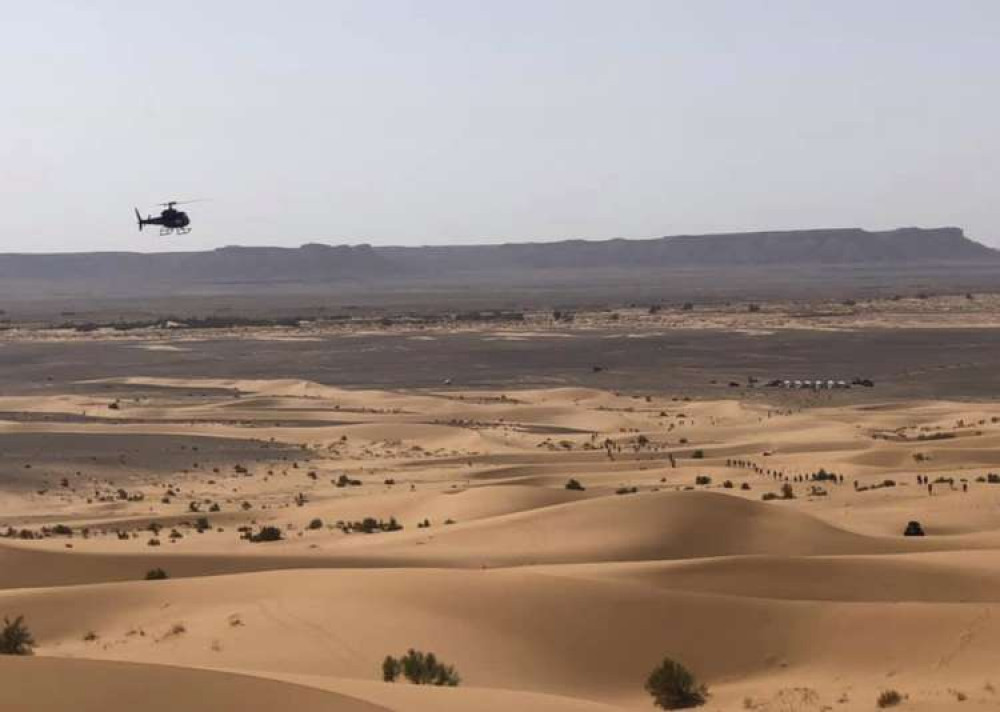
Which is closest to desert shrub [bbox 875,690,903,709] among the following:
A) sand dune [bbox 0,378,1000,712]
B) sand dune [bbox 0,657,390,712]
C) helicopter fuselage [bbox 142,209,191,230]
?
sand dune [bbox 0,378,1000,712]

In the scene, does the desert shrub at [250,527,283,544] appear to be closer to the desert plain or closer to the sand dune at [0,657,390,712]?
the desert plain

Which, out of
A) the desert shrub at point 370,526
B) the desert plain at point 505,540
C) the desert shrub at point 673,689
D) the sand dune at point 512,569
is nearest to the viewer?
the desert shrub at point 673,689

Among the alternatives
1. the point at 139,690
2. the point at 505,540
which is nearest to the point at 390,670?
the point at 139,690

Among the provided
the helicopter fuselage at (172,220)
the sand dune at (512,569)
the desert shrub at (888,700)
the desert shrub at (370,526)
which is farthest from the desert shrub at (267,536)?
the helicopter fuselage at (172,220)

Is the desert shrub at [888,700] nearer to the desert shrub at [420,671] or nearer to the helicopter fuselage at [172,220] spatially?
the desert shrub at [420,671]

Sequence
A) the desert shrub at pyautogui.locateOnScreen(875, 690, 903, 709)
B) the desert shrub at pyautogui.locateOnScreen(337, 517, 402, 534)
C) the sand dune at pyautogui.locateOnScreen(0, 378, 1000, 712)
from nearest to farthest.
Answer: the desert shrub at pyautogui.locateOnScreen(875, 690, 903, 709)
the sand dune at pyautogui.locateOnScreen(0, 378, 1000, 712)
the desert shrub at pyautogui.locateOnScreen(337, 517, 402, 534)

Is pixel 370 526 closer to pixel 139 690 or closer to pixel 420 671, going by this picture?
pixel 420 671
